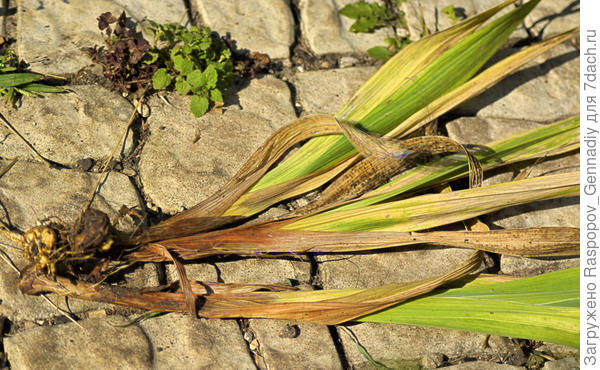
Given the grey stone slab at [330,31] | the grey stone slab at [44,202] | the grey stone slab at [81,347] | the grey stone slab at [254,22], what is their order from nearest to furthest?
the grey stone slab at [81,347] < the grey stone slab at [44,202] < the grey stone slab at [254,22] < the grey stone slab at [330,31]

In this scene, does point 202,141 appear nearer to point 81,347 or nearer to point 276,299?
A: point 276,299

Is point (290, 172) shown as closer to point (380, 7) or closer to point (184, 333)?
point (184, 333)

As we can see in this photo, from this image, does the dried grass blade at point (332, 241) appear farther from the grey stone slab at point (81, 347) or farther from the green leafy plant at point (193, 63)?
the green leafy plant at point (193, 63)

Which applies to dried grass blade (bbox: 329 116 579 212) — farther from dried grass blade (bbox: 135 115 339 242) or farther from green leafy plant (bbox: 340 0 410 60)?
green leafy plant (bbox: 340 0 410 60)

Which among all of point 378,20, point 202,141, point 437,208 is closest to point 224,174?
point 202,141

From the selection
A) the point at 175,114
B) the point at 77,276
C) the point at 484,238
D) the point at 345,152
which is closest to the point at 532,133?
the point at 484,238

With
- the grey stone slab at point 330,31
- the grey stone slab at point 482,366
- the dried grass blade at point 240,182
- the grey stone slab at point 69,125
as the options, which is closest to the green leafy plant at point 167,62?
the grey stone slab at point 69,125
